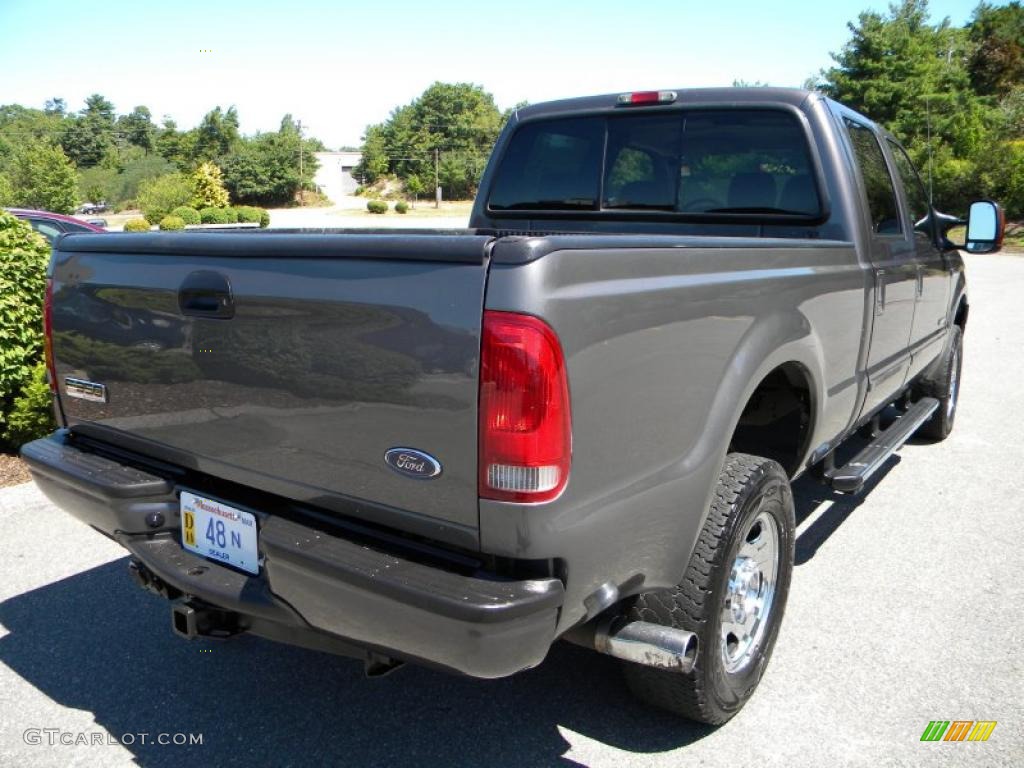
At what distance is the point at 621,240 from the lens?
209cm

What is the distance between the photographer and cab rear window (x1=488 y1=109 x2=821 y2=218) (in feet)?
12.2

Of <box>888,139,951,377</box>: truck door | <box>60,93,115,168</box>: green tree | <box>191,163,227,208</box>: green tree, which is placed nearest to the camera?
<box>888,139,951,377</box>: truck door

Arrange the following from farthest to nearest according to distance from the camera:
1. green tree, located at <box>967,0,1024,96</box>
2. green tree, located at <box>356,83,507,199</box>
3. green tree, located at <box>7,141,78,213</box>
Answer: green tree, located at <box>356,83,507,199</box>, green tree, located at <box>967,0,1024,96</box>, green tree, located at <box>7,141,78,213</box>

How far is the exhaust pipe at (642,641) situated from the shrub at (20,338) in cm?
445

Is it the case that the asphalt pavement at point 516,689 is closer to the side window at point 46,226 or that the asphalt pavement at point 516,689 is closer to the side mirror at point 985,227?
the side mirror at point 985,227

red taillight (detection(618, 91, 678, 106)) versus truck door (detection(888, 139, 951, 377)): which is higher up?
red taillight (detection(618, 91, 678, 106))

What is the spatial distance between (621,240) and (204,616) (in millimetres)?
1626

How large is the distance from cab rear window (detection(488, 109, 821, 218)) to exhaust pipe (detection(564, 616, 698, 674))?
215 cm

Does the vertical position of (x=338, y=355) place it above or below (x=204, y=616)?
above

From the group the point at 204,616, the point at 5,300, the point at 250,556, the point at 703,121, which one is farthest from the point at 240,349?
the point at 5,300

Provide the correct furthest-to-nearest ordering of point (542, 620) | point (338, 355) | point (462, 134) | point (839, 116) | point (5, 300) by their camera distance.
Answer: point (462, 134)
point (5, 300)
point (839, 116)
point (338, 355)
point (542, 620)

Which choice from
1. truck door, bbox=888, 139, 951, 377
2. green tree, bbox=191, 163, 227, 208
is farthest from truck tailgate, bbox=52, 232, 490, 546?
green tree, bbox=191, 163, 227, 208

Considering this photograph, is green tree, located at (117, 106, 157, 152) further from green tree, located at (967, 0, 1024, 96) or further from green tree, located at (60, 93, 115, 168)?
green tree, located at (967, 0, 1024, 96)

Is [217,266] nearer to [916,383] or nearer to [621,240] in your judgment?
[621,240]
